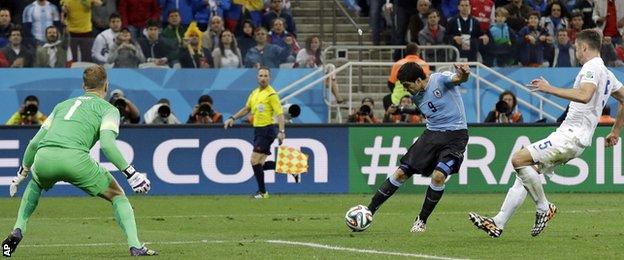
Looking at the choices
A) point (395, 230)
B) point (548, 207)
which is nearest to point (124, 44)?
point (395, 230)

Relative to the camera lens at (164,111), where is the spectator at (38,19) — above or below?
above

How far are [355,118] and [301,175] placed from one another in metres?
2.30

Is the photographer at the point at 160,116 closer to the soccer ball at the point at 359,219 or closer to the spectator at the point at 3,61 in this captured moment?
the spectator at the point at 3,61

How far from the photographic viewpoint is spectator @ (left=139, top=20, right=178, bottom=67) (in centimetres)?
2711

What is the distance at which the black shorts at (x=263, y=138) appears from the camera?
23328 millimetres

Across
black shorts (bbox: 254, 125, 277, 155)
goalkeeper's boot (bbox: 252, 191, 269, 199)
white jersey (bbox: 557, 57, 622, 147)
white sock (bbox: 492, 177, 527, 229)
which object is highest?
white jersey (bbox: 557, 57, 622, 147)

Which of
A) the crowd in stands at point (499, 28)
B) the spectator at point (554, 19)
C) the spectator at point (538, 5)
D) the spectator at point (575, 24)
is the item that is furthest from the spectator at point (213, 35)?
the spectator at point (575, 24)

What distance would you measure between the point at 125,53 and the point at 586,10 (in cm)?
976

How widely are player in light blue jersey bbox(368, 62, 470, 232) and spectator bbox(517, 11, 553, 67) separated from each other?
13.0 m

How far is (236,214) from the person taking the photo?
1945 cm

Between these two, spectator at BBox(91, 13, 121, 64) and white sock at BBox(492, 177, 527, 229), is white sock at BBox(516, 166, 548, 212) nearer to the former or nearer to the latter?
white sock at BBox(492, 177, 527, 229)

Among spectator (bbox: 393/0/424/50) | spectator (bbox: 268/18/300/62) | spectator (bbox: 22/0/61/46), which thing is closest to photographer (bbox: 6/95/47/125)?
spectator (bbox: 22/0/61/46)

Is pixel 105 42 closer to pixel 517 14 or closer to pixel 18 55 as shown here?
pixel 18 55

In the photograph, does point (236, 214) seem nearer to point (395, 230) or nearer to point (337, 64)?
point (395, 230)
